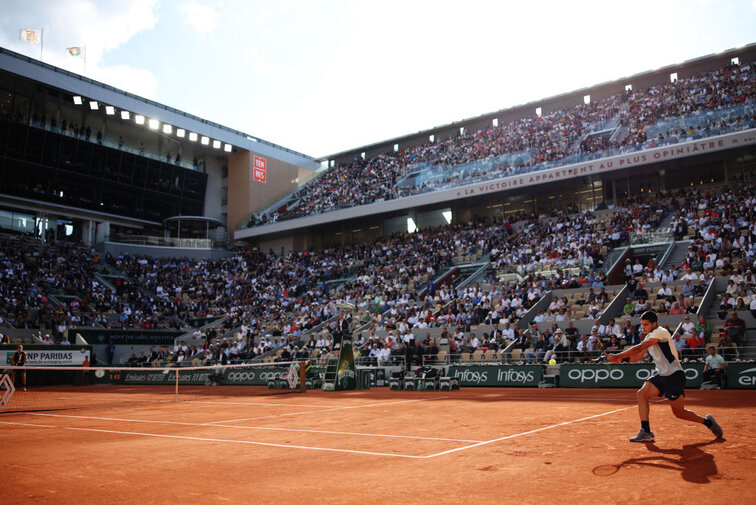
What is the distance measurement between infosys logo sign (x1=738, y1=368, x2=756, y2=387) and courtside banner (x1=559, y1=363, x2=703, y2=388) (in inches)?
40.7

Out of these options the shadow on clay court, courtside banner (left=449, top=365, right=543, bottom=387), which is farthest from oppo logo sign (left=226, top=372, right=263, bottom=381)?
the shadow on clay court

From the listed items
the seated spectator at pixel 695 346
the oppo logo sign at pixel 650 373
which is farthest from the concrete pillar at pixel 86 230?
the seated spectator at pixel 695 346

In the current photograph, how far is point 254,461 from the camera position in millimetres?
7770

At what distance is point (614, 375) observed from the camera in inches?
774

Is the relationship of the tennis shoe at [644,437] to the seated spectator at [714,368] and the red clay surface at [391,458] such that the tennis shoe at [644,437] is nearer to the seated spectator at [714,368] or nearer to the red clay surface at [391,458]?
the red clay surface at [391,458]

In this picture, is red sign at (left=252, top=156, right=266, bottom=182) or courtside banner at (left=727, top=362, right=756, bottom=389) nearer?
courtside banner at (left=727, top=362, right=756, bottom=389)

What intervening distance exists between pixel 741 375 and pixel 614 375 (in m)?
3.66

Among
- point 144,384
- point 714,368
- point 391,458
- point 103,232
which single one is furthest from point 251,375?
point 103,232

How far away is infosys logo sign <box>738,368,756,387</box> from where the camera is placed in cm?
1717

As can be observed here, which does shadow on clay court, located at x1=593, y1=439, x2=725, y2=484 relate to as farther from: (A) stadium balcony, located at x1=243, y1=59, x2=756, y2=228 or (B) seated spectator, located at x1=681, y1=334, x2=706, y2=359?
(A) stadium balcony, located at x1=243, y1=59, x2=756, y2=228

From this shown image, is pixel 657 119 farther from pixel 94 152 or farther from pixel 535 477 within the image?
pixel 94 152

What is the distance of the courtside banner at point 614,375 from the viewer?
1817 centimetres

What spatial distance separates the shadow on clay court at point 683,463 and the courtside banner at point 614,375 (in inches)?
468

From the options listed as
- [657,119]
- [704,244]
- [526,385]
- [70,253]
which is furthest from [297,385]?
[70,253]
